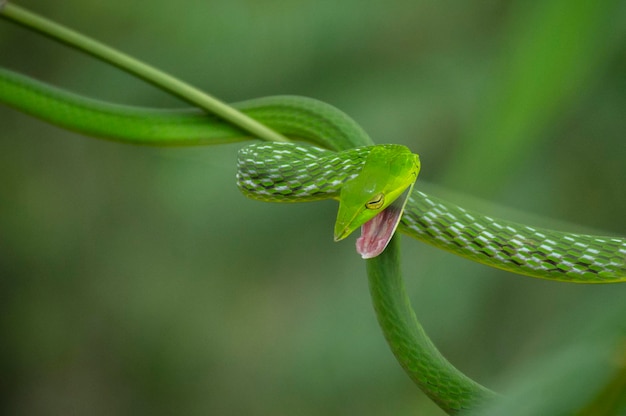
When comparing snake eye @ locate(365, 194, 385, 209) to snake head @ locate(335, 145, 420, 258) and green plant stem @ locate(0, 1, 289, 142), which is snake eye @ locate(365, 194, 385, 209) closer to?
snake head @ locate(335, 145, 420, 258)

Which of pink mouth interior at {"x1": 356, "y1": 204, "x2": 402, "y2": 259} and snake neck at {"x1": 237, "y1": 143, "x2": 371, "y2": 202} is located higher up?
snake neck at {"x1": 237, "y1": 143, "x2": 371, "y2": 202}

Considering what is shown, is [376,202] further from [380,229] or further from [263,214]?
[263,214]

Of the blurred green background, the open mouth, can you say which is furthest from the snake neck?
the blurred green background

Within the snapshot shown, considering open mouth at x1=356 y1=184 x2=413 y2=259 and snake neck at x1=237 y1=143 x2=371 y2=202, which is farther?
snake neck at x1=237 y1=143 x2=371 y2=202

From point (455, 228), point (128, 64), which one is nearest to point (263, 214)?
point (128, 64)

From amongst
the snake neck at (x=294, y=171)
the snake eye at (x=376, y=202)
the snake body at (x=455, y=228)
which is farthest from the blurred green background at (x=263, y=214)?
the snake neck at (x=294, y=171)
